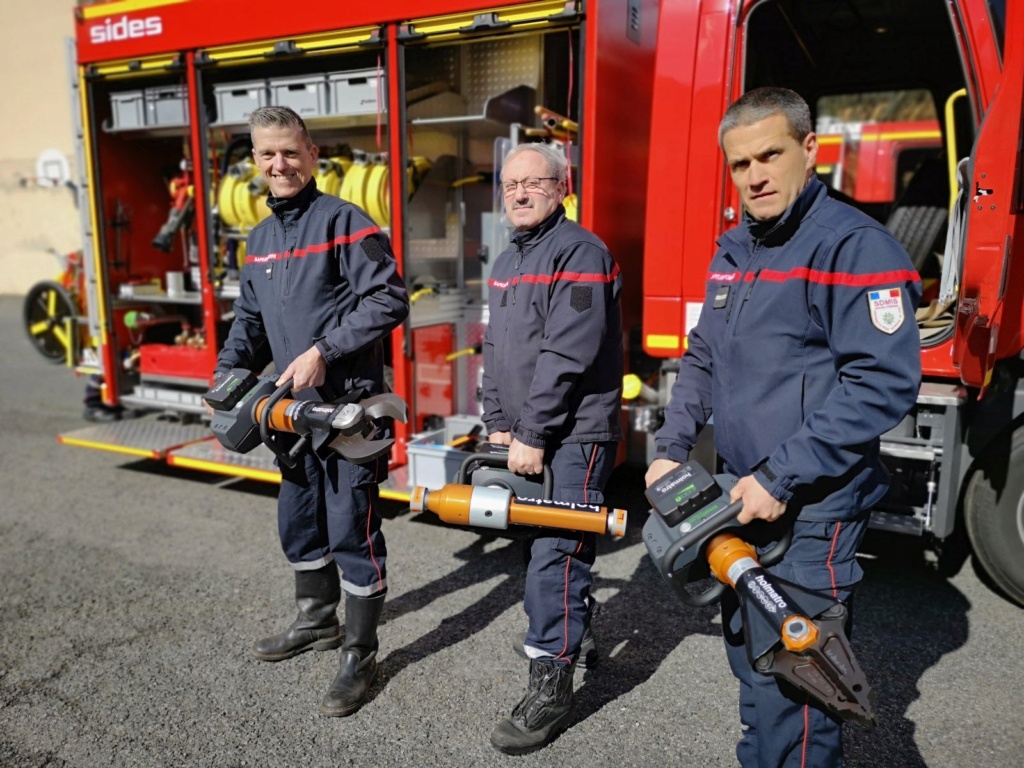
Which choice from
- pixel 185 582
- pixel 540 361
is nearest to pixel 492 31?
pixel 540 361

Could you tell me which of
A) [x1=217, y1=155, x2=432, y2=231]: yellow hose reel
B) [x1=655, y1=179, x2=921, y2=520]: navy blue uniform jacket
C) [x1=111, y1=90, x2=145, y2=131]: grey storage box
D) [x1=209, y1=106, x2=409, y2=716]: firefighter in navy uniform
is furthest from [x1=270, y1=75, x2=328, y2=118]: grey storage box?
[x1=655, y1=179, x2=921, y2=520]: navy blue uniform jacket

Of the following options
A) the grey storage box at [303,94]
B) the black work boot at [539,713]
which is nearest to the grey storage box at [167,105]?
the grey storage box at [303,94]

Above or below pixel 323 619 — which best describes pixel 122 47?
above

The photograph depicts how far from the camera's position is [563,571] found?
2416 millimetres

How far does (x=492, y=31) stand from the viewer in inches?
143

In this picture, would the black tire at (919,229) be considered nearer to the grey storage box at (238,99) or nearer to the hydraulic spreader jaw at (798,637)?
the hydraulic spreader jaw at (798,637)

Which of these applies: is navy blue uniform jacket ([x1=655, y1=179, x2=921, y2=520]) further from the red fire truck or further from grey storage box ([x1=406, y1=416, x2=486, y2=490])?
grey storage box ([x1=406, y1=416, x2=486, y2=490])

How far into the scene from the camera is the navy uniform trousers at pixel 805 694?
1714 millimetres

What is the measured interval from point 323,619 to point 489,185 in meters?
2.90

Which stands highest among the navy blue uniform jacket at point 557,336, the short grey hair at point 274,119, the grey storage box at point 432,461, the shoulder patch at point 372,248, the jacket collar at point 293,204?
the short grey hair at point 274,119

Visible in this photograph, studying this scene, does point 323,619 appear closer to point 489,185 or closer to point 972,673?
point 972,673

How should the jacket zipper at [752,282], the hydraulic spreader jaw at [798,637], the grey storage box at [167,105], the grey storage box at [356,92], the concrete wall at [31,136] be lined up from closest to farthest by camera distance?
1. the hydraulic spreader jaw at [798,637]
2. the jacket zipper at [752,282]
3. the grey storage box at [356,92]
4. the grey storage box at [167,105]
5. the concrete wall at [31,136]

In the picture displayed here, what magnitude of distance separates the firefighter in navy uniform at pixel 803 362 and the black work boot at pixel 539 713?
Result: 0.69 meters

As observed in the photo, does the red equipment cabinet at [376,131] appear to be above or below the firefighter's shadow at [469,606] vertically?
above
